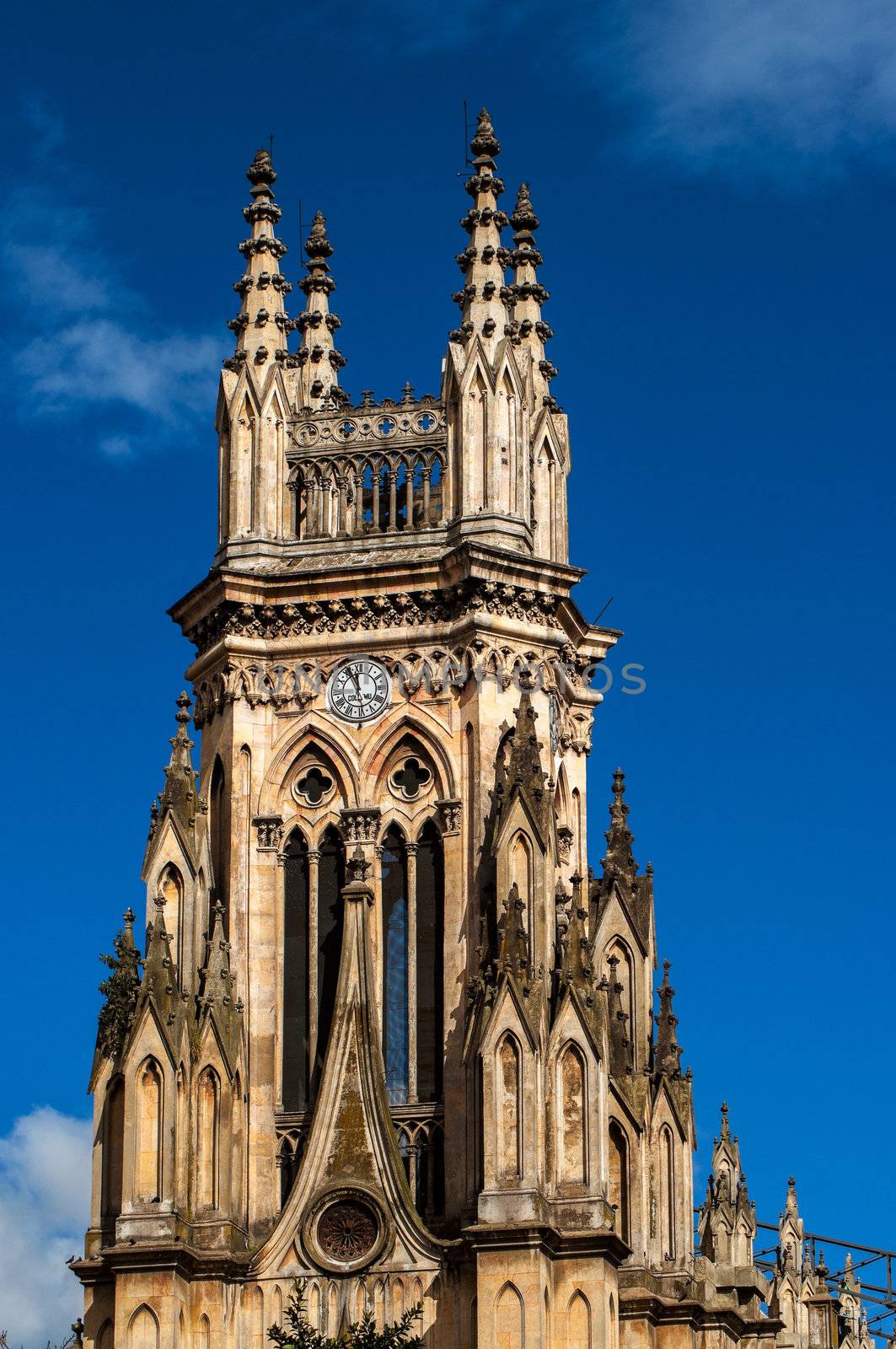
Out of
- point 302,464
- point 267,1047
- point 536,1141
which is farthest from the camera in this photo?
point 302,464

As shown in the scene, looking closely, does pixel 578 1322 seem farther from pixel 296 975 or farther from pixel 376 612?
pixel 376 612

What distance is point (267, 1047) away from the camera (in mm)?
52000

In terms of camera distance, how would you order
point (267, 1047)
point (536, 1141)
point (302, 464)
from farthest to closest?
point (302, 464) < point (267, 1047) < point (536, 1141)

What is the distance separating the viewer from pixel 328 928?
52719 mm

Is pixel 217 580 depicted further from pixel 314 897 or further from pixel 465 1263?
pixel 465 1263

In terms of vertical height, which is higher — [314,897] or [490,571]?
[490,571]

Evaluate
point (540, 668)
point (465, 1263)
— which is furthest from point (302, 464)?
point (465, 1263)

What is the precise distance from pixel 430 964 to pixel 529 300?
36.5ft

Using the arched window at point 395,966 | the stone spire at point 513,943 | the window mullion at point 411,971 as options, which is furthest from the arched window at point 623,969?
the stone spire at point 513,943

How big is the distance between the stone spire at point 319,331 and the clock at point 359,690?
6206 mm

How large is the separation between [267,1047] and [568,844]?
6.23 metres

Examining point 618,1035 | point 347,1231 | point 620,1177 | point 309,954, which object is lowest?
point 347,1231

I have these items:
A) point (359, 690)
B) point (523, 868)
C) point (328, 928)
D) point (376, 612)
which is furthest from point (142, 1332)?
point (376, 612)

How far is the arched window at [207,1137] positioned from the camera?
50438mm
